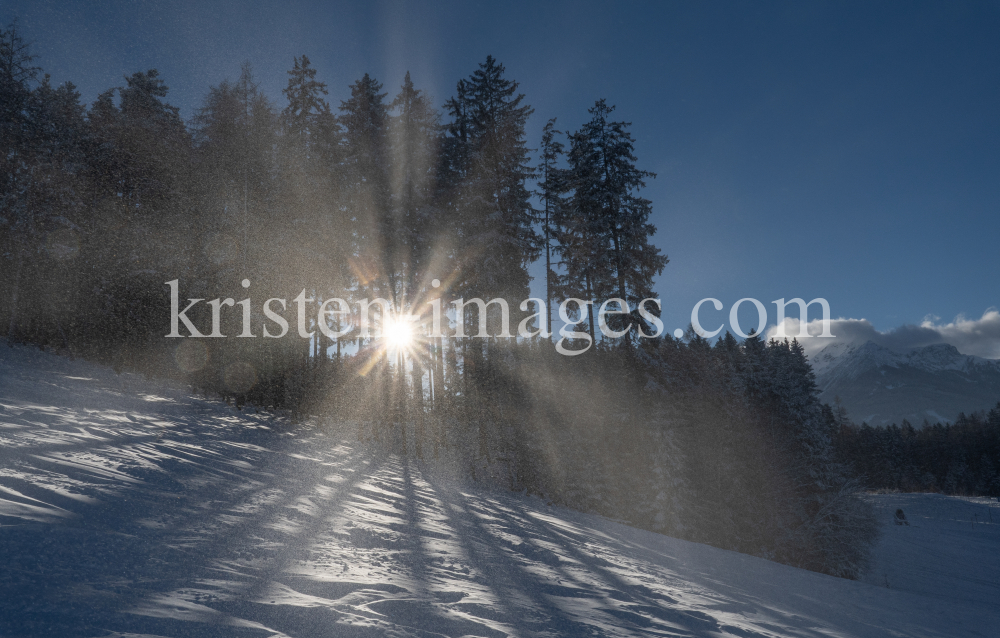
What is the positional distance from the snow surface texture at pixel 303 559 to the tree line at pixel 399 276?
26.0 ft

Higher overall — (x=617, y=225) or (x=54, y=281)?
(x=617, y=225)

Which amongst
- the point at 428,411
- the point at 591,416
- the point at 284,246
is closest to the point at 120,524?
the point at 284,246

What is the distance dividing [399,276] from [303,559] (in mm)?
19261

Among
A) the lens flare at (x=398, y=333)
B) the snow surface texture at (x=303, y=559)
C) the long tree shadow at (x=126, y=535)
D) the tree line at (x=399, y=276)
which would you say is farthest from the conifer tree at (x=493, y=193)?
the long tree shadow at (x=126, y=535)

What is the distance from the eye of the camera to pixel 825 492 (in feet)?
76.4

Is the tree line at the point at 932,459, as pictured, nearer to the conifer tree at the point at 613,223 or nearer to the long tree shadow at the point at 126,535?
the conifer tree at the point at 613,223

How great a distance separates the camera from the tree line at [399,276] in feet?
58.7

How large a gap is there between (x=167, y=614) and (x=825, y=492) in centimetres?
2871

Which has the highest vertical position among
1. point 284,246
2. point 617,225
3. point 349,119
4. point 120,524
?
point 349,119

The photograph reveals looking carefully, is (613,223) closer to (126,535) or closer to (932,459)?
(126,535)

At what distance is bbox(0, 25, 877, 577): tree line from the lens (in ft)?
58.7

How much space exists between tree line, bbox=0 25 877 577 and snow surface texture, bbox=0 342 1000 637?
7.93m

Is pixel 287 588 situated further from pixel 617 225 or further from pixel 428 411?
pixel 428 411

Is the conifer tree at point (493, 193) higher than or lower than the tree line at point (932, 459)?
higher
